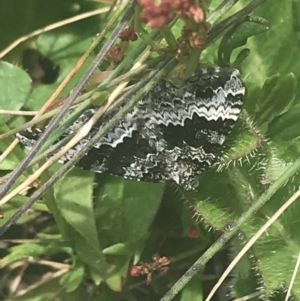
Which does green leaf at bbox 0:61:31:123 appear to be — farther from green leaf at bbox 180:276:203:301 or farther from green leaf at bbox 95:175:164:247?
green leaf at bbox 180:276:203:301

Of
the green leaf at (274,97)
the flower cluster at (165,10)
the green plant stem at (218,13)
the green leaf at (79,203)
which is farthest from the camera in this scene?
the green leaf at (79,203)

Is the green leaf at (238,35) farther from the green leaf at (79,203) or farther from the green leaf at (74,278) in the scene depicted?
the green leaf at (74,278)

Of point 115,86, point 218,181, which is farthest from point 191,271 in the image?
point 115,86

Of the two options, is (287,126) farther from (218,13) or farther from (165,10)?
(165,10)

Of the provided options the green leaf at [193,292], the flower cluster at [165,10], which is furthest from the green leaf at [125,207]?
the flower cluster at [165,10]

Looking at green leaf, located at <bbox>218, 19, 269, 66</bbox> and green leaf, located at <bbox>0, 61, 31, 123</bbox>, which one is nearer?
green leaf, located at <bbox>218, 19, 269, 66</bbox>

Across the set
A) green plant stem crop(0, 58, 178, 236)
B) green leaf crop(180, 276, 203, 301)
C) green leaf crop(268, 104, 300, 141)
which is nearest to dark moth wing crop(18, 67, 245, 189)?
green plant stem crop(0, 58, 178, 236)
